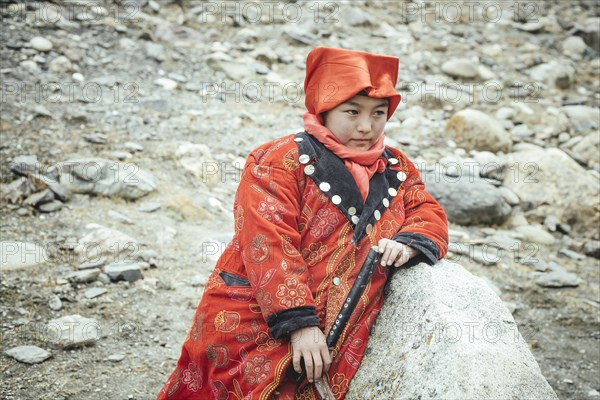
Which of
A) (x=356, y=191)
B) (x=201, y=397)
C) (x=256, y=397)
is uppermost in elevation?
(x=356, y=191)

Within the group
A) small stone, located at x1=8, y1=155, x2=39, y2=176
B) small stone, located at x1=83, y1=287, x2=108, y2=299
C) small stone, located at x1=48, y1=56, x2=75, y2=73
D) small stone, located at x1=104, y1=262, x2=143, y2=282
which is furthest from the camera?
small stone, located at x1=48, y1=56, x2=75, y2=73

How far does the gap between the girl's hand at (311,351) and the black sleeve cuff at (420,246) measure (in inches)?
22.0

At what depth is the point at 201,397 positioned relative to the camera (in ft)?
8.25

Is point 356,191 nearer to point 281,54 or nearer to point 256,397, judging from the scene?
point 256,397

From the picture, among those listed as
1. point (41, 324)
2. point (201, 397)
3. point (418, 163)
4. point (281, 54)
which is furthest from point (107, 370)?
point (281, 54)

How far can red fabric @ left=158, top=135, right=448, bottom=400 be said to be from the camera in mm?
2271

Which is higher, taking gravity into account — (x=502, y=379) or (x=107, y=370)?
(x=502, y=379)

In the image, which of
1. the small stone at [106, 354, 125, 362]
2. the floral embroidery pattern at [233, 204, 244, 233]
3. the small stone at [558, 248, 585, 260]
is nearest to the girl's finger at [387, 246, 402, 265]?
the floral embroidery pattern at [233, 204, 244, 233]

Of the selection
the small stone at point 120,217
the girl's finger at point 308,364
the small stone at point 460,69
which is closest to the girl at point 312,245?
the girl's finger at point 308,364

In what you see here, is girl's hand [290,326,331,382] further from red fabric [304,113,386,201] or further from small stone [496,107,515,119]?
small stone [496,107,515,119]

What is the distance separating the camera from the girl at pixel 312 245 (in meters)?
2.26

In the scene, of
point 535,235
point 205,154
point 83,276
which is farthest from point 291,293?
point 535,235

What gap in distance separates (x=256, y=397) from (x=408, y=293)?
774 mm

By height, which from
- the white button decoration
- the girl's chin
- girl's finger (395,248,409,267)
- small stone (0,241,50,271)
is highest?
the girl's chin
